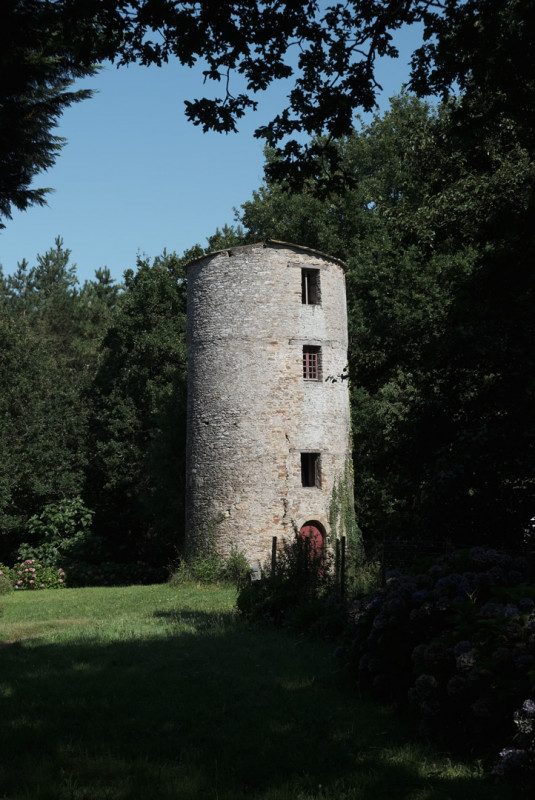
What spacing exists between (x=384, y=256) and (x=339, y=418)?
23.2 ft

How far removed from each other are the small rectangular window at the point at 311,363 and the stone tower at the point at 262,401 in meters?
0.03

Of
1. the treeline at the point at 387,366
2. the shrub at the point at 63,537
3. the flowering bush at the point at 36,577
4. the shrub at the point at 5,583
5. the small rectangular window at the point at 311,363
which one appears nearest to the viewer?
the treeline at the point at 387,366

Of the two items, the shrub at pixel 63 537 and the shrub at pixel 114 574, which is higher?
the shrub at pixel 63 537

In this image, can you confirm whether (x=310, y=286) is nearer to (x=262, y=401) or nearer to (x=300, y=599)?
(x=262, y=401)

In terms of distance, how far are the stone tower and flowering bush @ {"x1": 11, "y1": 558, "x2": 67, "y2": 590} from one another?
18.3ft

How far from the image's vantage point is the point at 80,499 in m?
26.3

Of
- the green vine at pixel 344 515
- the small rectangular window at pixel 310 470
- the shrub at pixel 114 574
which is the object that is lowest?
the shrub at pixel 114 574

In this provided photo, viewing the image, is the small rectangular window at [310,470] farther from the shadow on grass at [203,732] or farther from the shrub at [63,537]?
the shadow on grass at [203,732]

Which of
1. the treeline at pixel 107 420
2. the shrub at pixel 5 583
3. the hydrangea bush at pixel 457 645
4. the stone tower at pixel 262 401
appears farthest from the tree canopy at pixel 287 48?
the treeline at pixel 107 420

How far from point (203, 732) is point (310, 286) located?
53.8 ft

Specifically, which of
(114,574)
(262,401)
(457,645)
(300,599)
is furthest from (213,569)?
(457,645)

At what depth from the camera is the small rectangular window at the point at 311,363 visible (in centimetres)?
2025

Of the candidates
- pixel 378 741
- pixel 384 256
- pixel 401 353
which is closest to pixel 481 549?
pixel 378 741

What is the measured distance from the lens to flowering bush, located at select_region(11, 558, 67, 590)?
22.9m
